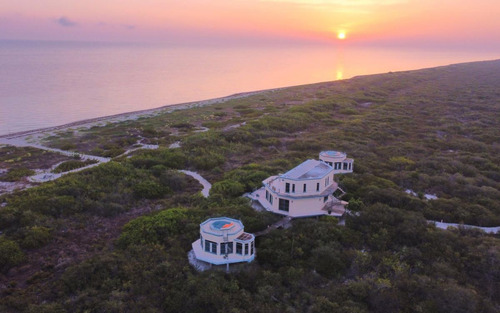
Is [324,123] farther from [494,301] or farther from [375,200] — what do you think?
[494,301]

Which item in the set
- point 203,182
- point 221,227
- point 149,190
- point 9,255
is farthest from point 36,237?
point 203,182

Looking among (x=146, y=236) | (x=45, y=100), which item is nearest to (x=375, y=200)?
(x=146, y=236)

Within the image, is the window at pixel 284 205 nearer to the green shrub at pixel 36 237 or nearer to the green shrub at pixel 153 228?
the green shrub at pixel 153 228

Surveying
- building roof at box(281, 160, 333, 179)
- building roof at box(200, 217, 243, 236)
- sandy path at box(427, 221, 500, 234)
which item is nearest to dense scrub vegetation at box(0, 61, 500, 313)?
sandy path at box(427, 221, 500, 234)

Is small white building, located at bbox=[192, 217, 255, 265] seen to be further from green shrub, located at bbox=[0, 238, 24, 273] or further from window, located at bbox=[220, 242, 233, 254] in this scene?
green shrub, located at bbox=[0, 238, 24, 273]

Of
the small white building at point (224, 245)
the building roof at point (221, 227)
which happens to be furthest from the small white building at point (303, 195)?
the small white building at point (224, 245)

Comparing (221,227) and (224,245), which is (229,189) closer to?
(221,227)
